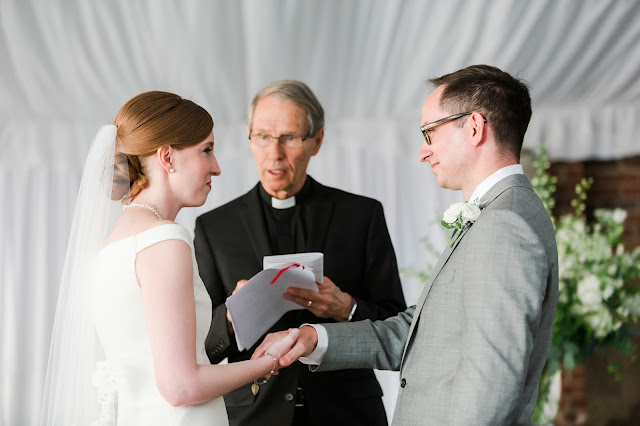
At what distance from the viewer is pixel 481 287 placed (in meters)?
1.71

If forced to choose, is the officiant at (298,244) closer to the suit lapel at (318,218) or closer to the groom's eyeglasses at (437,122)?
the suit lapel at (318,218)

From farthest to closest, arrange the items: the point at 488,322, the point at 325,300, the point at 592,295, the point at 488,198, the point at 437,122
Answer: the point at 592,295 → the point at 325,300 → the point at 437,122 → the point at 488,198 → the point at 488,322

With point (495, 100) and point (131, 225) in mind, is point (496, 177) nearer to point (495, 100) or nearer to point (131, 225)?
point (495, 100)

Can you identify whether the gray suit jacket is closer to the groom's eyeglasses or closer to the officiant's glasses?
the groom's eyeglasses

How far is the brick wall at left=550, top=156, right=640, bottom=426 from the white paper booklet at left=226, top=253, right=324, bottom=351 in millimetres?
3261

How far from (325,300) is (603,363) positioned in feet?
11.1

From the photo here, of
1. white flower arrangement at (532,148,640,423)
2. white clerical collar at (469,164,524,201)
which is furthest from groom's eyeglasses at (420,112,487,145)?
white flower arrangement at (532,148,640,423)

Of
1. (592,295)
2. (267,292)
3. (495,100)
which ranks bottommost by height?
(592,295)

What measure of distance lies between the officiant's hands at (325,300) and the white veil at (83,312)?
71 cm

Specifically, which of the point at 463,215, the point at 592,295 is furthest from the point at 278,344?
the point at 592,295

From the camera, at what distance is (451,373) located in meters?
1.83

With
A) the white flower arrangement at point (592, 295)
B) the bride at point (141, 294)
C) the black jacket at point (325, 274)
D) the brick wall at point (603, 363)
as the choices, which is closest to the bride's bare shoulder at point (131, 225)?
the bride at point (141, 294)

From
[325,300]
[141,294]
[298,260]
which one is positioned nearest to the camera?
[141,294]

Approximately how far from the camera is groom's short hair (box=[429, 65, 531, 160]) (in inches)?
77.7
